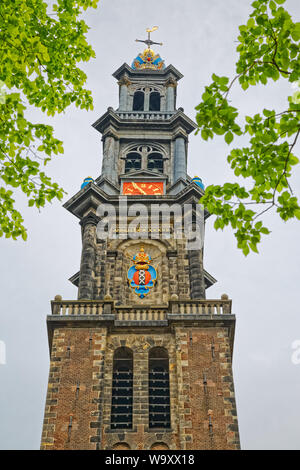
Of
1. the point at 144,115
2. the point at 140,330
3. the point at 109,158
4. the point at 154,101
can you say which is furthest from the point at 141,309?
the point at 154,101

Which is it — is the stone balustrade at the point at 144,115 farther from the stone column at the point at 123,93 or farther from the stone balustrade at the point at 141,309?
the stone balustrade at the point at 141,309

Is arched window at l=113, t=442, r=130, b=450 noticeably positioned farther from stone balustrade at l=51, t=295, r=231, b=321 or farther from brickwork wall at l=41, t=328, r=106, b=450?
stone balustrade at l=51, t=295, r=231, b=321

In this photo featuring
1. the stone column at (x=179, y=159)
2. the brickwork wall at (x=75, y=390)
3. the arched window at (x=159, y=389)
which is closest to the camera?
the brickwork wall at (x=75, y=390)

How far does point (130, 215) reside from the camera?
35.2 metres

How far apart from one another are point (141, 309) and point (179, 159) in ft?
45.9

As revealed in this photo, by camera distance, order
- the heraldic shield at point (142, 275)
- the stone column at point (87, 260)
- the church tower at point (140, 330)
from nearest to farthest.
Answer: the church tower at point (140, 330), the stone column at point (87, 260), the heraldic shield at point (142, 275)

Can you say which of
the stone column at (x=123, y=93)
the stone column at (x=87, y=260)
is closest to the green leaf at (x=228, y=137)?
the stone column at (x=87, y=260)

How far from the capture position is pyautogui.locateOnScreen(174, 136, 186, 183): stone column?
38781 mm

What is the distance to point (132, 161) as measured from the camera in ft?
134

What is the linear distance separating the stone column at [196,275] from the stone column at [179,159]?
704 cm

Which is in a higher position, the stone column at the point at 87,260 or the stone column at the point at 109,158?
the stone column at the point at 109,158

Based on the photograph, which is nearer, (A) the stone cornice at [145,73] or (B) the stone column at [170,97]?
(B) the stone column at [170,97]

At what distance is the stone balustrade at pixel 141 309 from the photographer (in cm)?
2819

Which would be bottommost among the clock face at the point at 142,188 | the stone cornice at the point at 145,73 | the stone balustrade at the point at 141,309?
the stone balustrade at the point at 141,309
